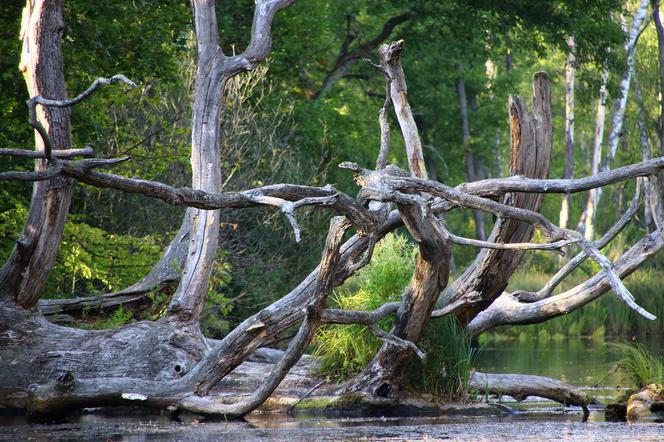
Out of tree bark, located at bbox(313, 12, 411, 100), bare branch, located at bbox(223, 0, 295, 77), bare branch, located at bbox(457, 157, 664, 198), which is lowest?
bare branch, located at bbox(457, 157, 664, 198)

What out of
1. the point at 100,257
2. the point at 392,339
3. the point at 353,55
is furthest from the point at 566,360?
the point at 353,55

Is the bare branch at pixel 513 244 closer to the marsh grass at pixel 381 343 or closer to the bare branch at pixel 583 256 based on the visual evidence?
the bare branch at pixel 583 256

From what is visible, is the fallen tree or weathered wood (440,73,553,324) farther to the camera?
weathered wood (440,73,553,324)

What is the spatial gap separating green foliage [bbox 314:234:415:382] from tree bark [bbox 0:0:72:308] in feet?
9.88

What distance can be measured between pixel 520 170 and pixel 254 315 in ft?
10.1

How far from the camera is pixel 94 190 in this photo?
1423 centimetres

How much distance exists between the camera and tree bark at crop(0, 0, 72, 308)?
10484 millimetres

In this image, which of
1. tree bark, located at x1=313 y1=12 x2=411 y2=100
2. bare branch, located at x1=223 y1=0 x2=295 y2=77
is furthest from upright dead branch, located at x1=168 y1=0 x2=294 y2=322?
tree bark, located at x1=313 y1=12 x2=411 y2=100

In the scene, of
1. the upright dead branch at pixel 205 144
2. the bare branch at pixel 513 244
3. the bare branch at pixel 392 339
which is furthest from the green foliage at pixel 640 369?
the upright dead branch at pixel 205 144

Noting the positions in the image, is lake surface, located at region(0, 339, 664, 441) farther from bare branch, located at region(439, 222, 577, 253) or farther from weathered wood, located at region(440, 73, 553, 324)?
bare branch, located at region(439, 222, 577, 253)

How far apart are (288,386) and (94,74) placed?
514 centimetres

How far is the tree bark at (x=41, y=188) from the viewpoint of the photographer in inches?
413

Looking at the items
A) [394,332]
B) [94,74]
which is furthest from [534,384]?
[94,74]

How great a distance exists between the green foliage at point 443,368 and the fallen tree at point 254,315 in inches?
11.2
